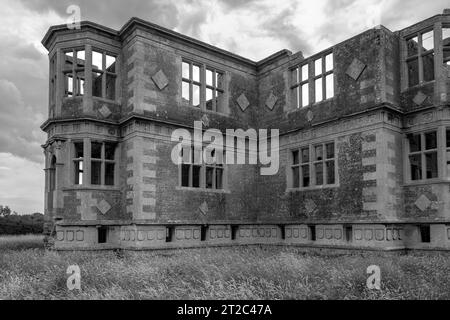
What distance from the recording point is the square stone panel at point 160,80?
14954mm

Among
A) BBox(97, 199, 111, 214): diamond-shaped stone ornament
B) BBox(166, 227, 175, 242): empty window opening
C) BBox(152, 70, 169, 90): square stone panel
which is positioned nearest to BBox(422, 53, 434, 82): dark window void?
BBox(152, 70, 169, 90): square stone panel

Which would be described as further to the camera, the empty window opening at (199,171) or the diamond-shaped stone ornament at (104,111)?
the empty window opening at (199,171)

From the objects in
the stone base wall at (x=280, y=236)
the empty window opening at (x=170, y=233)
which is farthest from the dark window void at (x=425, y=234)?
the empty window opening at (x=170, y=233)

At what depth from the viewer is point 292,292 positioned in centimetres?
768

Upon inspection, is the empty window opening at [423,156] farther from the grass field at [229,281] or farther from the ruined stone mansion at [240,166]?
the grass field at [229,281]

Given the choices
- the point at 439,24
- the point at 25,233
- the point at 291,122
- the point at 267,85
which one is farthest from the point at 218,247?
the point at 25,233

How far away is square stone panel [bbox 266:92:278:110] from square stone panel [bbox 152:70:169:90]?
15.4 feet

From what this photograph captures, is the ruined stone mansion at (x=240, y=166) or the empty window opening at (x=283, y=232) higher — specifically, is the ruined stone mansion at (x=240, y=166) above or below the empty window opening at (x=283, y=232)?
above

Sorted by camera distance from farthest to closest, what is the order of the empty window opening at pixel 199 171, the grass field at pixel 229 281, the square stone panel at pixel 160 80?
the empty window opening at pixel 199 171
the square stone panel at pixel 160 80
the grass field at pixel 229 281

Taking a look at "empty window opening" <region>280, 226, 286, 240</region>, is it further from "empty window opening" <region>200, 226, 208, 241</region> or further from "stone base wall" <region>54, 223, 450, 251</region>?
"empty window opening" <region>200, 226, 208, 241</region>

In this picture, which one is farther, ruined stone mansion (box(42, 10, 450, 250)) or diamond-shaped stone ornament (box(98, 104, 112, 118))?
diamond-shaped stone ornament (box(98, 104, 112, 118))

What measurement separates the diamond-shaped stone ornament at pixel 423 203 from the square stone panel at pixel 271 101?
274 inches

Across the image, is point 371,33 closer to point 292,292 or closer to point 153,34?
point 153,34

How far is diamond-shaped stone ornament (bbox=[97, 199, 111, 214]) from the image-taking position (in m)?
14.2
